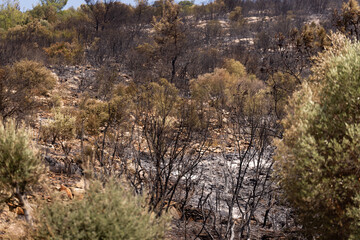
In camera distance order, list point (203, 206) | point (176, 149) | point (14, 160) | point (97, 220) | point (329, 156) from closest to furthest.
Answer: point (97, 220) → point (329, 156) → point (14, 160) → point (176, 149) → point (203, 206)

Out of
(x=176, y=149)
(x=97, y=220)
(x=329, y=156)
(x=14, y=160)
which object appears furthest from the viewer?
(x=176, y=149)

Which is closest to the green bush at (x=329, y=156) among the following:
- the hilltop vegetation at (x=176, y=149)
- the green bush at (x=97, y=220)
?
the hilltop vegetation at (x=176, y=149)

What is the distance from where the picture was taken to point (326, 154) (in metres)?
4.86

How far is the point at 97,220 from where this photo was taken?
12.8ft

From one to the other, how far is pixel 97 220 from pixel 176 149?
3.26 meters

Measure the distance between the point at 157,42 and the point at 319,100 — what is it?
26.2 metres

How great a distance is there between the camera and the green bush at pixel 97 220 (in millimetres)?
3855

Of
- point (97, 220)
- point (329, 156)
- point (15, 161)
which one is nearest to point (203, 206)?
point (329, 156)

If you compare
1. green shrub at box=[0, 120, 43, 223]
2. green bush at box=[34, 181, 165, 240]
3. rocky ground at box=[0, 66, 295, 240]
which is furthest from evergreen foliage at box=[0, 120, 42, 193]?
green bush at box=[34, 181, 165, 240]

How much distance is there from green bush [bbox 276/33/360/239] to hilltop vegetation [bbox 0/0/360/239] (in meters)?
0.02

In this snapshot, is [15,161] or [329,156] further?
[15,161]

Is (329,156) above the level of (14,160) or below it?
above

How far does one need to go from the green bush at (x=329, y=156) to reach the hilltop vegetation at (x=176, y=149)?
25mm

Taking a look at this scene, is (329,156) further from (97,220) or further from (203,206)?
(203,206)
